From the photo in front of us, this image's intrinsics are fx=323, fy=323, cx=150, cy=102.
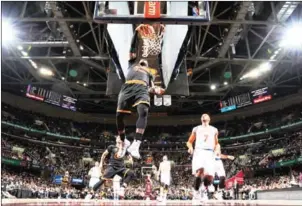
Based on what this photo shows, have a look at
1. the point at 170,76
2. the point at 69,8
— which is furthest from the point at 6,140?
the point at 170,76

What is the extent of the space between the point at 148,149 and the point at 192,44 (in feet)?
73.7

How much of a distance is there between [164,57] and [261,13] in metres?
9.79

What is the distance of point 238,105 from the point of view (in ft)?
109

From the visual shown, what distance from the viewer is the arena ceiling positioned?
18156mm

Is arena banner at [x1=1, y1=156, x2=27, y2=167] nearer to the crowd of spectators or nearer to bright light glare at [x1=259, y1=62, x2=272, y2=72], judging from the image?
the crowd of spectators

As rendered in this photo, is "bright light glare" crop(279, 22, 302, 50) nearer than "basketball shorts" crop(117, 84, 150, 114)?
No

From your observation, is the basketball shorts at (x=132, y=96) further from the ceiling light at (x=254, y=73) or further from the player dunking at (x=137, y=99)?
the ceiling light at (x=254, y=73)

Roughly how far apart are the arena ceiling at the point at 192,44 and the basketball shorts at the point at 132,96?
1205 cm

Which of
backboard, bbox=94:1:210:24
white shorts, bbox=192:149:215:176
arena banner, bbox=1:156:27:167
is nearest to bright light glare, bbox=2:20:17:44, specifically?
backboard, bbox=94:1:210:24

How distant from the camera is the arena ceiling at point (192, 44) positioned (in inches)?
715

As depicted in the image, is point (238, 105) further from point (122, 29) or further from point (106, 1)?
point (106, 1)

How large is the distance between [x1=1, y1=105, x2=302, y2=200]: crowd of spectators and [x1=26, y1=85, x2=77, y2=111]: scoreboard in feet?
18.9

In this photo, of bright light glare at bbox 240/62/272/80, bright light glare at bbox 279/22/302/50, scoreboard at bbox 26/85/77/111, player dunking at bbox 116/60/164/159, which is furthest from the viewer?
scoreboard at bbox 26/85/77/111

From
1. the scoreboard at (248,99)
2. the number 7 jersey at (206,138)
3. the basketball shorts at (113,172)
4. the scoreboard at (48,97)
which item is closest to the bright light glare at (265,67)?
the scoreboard at (248,99)
